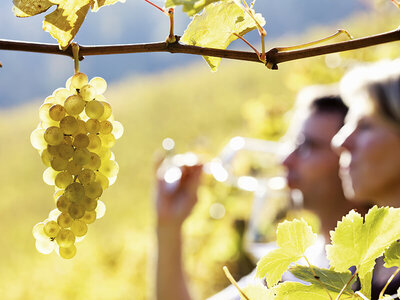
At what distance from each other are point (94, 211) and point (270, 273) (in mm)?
127

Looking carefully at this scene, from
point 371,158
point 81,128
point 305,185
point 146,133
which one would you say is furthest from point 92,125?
point 146,133

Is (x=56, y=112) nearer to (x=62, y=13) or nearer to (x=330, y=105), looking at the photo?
(x=62, y=13)

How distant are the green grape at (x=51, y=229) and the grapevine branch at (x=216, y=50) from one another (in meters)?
0.12

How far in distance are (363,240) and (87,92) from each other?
0.19 m

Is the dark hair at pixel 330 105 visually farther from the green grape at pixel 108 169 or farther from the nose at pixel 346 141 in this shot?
the green grape at pixel 108 169

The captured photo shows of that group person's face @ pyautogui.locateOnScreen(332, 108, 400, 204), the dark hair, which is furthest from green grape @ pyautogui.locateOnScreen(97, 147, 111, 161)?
the dark hair

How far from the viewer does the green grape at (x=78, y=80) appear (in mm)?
325

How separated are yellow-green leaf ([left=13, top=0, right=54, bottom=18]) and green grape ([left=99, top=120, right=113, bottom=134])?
82 mm

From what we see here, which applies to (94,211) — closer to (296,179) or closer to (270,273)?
(270,273)

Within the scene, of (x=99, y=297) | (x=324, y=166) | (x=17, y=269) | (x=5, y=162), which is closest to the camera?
(x=324, y=166)

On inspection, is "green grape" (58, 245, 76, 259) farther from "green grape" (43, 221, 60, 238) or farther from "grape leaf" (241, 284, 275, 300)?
"grape leaf" (241, 284, 275, 300)

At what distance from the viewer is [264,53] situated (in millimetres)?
276

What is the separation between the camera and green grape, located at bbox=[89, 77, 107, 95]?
0.36 meters

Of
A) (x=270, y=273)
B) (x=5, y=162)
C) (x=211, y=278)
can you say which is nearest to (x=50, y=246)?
(x=270, y=273)
